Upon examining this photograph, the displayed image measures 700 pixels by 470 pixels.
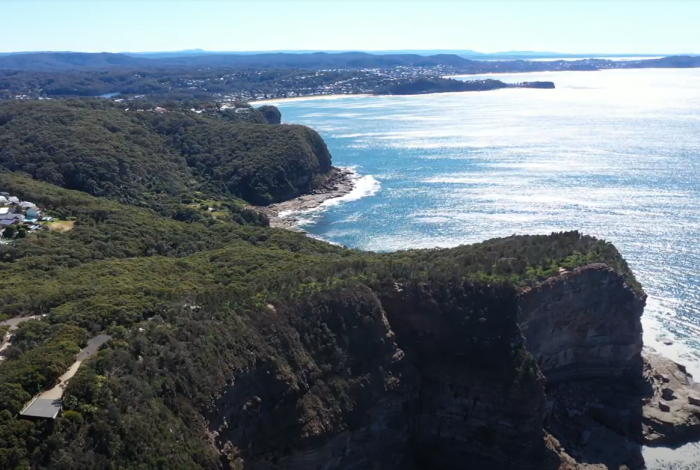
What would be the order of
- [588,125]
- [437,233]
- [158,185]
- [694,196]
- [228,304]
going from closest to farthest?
[228,304]
[437,233]
[694,196]
[158,185]
[588,125]

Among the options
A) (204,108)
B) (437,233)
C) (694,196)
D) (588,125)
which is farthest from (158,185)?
(588,125)

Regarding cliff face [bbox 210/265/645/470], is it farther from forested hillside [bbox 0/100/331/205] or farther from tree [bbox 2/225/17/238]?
forested hillside [bbox 0/100/331/205]

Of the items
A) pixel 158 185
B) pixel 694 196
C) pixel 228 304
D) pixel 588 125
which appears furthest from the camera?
pixel 588 125

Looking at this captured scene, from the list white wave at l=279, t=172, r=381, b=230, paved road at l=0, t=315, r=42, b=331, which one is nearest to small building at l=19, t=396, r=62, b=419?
paved road at l=0, t=315, r=42, b=331

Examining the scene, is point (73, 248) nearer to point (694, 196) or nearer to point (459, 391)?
point (459, 391)

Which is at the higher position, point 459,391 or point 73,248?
point 73,248

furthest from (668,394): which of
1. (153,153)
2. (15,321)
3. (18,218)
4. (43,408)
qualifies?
(153,153)
